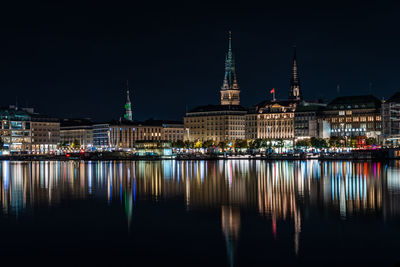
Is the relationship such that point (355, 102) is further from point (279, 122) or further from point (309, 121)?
point (279, 122)

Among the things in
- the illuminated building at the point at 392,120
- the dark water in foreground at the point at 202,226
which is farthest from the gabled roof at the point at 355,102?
the dark water in foreground at the point at 202,226

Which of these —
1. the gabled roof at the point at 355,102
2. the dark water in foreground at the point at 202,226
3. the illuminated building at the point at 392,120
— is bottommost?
the dark water in foreground at the point at 202,226

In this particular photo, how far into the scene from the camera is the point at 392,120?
522 feet

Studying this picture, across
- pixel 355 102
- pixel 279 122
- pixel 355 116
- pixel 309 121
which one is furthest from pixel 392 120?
pixel 279 122

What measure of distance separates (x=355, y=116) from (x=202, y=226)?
497 feet

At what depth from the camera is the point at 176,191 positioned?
52.2 metres

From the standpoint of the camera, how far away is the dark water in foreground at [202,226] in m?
25.5

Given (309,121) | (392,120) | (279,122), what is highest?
(279,122)

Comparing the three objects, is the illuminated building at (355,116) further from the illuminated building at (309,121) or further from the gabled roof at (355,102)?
the illuminated building at (309,121)

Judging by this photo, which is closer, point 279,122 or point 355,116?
point 355,116

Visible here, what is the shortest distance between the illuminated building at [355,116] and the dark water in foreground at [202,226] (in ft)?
405

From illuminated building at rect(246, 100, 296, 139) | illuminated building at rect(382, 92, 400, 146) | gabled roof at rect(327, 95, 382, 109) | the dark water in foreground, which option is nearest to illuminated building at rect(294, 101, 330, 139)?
illuminated building at rect(246, 100, 296, 139)

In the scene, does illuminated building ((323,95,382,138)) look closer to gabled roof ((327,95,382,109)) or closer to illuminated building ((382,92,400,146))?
gabled roof ((327,95,382,109))

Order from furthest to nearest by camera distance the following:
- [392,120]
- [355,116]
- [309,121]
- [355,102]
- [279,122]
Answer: [279,122] → [309,121] → [355,102] → [355,116] → [392,120]
